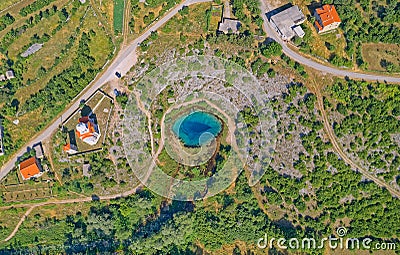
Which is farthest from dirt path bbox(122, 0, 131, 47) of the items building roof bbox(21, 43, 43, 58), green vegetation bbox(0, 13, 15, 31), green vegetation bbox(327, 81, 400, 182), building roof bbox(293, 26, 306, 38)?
green vegetation bbox(327, 81, 400, 182)

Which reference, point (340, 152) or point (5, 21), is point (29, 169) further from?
point (340, 152)

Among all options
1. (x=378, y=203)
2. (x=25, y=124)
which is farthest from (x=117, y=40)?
(x=378, y=203)

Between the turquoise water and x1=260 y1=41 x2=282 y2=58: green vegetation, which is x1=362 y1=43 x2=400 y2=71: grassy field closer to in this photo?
x1=260 y1=41 x2=282 y2=58: green vegetation

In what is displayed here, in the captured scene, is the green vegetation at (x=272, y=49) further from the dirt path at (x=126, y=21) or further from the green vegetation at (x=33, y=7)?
the green vegetation at (x=33, y=7)

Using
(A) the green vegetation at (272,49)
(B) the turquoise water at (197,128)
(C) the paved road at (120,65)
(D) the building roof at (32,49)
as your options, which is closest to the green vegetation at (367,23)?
(C) the paved road at (120,65)

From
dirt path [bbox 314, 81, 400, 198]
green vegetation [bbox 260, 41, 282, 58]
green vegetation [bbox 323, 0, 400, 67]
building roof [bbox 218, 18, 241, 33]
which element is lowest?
dirt path [bbox 314, 81, 400, 198]
